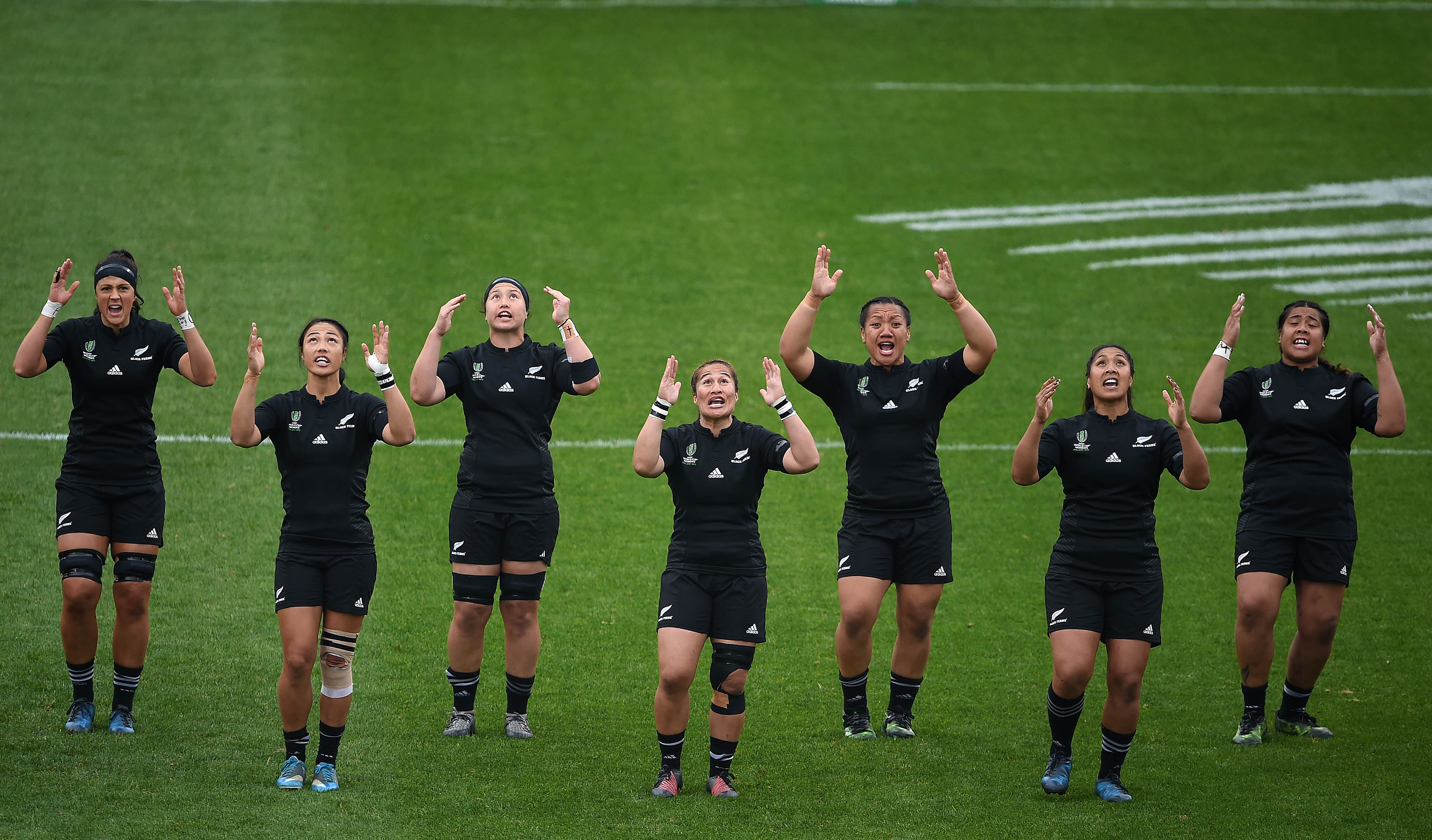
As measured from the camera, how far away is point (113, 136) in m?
15.7

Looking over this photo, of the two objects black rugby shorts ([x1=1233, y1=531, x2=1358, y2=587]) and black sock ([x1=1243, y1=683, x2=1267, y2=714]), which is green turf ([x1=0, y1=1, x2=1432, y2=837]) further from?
black rugby shorts ([x1=1233, y1=531, x2=1358, y2=587])

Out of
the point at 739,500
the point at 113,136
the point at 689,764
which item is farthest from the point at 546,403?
the point at 113,136

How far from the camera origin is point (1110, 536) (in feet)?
21.2

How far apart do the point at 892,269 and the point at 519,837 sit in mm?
9229

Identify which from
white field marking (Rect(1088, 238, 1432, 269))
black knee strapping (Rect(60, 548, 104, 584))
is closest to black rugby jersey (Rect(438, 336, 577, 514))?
black knee strapping (Rect(60, 548, 104, 584))

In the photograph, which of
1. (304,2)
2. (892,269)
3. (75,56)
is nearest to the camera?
(892,269)

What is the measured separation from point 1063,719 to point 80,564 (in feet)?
15.7

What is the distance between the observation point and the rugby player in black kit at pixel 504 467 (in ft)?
23.4

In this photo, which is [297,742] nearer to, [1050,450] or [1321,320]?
[1050,450]

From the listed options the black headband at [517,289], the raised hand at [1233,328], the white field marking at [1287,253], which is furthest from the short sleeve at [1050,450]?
the white field marking at [1287,253]

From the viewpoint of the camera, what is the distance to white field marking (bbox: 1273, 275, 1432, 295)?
46.5 feet

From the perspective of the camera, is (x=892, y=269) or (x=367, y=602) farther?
(x=892, y=269)

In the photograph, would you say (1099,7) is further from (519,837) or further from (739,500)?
(519,837)

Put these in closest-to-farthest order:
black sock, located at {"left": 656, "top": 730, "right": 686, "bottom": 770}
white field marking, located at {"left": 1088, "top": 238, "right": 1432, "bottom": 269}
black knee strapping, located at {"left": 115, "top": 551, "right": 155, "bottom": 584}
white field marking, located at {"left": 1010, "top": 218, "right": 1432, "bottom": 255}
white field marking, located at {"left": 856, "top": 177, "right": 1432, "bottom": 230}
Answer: black sock, located at {"left": 656, "top": 730, "right": 686, "bottom": 770} → black knee strapping, located at {"left": 115, "top": 551, "right": 155, "bottom": 584} → white field marking, located at {"left": 1088, "top": 238, "right": 1432, "bottom": 269} → white field marking, located at {"left": 1010, "top": 218, "right": 1432, "bottom": 255} → white field marking, located at {"left": 856, "top": 177, "right": 1432, "bottom": 230}
